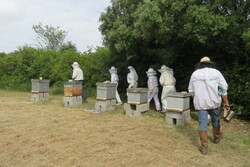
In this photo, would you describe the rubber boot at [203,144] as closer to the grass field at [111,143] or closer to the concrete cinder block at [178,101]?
the grass field at [111,143]

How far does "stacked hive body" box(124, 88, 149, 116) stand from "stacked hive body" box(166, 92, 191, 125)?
1.07 meters

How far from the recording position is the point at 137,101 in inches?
247

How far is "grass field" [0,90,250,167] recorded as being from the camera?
10.1 feet

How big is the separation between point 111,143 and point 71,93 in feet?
14.6

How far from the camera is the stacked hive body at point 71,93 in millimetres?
7789

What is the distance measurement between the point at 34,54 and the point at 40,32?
68.8 ft

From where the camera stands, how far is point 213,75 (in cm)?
353

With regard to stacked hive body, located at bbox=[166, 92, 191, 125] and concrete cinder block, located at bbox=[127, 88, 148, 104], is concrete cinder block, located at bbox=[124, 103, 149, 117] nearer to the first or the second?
concrete cinder block, located at bbox=[127, 88, 148, 104]

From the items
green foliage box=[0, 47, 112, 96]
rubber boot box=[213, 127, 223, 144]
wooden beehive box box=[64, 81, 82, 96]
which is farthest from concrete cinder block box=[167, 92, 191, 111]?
green foliage box=[0, 47, 112, 96]

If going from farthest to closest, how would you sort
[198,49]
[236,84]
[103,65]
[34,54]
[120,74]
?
[34,54] → [103,65] → [120,74] → [198,49] → [236,84]

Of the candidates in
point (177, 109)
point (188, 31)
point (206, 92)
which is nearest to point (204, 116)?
point (206, 92)

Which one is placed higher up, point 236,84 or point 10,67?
point 10,67

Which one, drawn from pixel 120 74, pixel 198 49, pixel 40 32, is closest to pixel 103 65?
pixel 120 74

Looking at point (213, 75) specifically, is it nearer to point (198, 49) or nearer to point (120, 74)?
point (198, 49)
